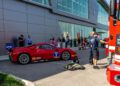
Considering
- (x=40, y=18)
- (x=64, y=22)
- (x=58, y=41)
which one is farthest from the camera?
(x=64, y=22)

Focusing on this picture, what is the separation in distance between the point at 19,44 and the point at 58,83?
43.0 feet

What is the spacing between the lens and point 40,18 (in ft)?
82.8

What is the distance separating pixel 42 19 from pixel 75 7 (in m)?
10.5

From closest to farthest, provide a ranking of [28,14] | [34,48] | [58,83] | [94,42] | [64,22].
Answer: [58,83] → [94,42] → [34,48] → [28,14] → [64,22]

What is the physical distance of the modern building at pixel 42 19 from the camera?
65.9ft

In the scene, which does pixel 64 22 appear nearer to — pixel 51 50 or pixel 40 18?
pixel 40 18

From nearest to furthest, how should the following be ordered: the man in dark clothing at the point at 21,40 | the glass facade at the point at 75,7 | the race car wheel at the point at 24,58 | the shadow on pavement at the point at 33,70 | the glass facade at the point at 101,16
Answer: the shadow on pavement at the point at 33,70 < the race car wheel at the point at 24,58 < the man in dark clothing at the point at 21,40 < the glass facade at the point at 75,7 < the glass facade at the point at 101,16

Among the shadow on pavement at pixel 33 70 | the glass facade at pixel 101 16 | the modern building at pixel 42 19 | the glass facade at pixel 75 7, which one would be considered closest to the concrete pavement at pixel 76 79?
the shadow on pavement at pixel 33 70

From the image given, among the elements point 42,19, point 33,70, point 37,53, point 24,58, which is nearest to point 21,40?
point 42,19

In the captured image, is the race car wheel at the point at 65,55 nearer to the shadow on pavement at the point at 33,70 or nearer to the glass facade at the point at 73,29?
the shadow on pavement at the point at 33,70

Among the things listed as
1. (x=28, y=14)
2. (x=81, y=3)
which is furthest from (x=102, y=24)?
(x=28, y=14)

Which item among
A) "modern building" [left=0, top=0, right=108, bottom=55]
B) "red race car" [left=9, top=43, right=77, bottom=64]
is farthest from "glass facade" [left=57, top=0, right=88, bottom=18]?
"red race car" [left=9, top=43, right=77, bottom=64]

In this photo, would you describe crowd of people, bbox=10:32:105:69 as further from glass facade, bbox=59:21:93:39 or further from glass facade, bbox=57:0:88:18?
glass facade, bbox=57:0:88:18

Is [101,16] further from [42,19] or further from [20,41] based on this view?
[20,41]
